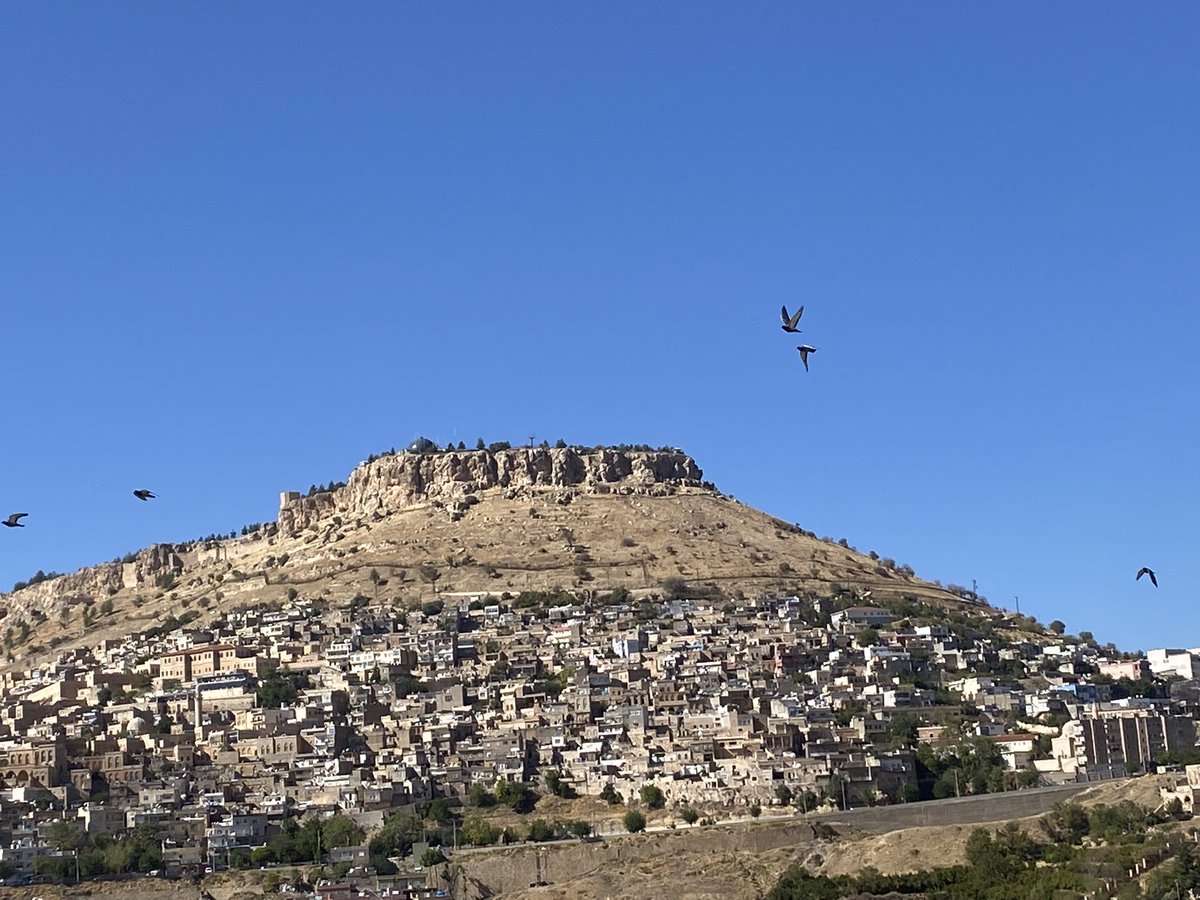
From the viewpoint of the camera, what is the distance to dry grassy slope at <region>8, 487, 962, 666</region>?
115188 millimetres

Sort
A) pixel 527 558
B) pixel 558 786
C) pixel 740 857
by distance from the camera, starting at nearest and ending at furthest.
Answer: pixel 740 857, pixel 558 786, pixel 527 558

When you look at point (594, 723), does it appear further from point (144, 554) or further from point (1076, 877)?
point (144, 554)

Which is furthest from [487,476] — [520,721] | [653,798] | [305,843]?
[305,843]

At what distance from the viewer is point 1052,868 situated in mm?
64438

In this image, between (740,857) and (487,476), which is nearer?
(740,857)

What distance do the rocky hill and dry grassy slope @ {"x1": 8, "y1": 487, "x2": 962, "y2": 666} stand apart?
5.3 inches

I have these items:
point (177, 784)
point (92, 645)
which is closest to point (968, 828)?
point (177, 784)

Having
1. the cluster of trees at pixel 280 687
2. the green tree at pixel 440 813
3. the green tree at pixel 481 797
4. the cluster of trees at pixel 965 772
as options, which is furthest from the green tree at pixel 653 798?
the cluster of trees at pixel 280 687

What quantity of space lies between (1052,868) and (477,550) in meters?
58.0

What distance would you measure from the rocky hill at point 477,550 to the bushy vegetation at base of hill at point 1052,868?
141ft

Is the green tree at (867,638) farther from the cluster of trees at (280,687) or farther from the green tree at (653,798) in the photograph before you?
the green tree at (653,798)

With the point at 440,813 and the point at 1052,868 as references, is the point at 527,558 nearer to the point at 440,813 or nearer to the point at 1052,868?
the point at 440,813

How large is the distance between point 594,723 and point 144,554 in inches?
2172

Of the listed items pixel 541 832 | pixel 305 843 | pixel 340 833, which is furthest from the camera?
pixel 340 833
